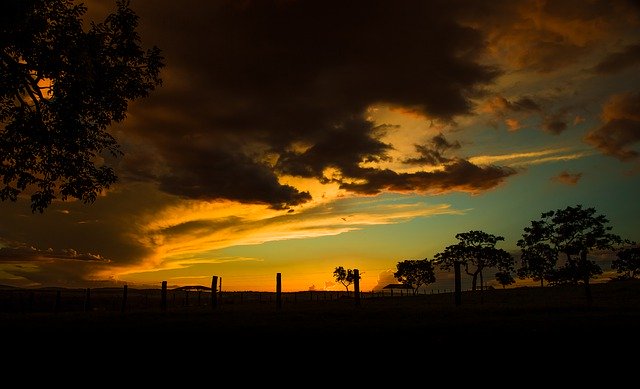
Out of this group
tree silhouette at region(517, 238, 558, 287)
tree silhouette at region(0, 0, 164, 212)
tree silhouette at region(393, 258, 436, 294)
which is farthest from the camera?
tree silhouette at region(393, 258, 436, 294)

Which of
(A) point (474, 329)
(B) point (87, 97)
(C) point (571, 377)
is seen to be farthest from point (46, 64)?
(C) point (571, 377)

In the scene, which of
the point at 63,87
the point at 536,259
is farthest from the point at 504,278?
the point at 63,87

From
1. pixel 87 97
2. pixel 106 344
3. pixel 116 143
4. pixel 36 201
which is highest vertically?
pixel 87 97

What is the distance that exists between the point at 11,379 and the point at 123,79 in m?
14.3

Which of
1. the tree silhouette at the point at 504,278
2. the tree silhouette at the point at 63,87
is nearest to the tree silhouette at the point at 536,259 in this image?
the tree silhouette at the point at 504,278

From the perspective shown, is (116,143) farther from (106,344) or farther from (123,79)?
(106,344)

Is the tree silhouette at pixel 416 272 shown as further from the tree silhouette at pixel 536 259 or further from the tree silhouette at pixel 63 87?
the tree silhouette at pixel 63 87

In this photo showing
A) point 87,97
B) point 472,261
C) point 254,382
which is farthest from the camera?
point 472,261

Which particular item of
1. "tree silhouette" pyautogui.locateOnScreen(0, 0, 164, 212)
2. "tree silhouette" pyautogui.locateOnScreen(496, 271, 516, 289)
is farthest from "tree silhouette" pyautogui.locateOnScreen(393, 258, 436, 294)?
"tree silhouette" pyautogui.locateOnScreen(0, 0, 164, 212)

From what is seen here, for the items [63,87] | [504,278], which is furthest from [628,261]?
[63,87]

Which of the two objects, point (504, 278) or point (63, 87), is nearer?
point (63, 87)

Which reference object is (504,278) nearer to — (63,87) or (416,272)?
(416,272)

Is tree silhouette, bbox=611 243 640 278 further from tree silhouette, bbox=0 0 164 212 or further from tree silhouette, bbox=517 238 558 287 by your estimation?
tree silhouette, bbox=0 0 164 212

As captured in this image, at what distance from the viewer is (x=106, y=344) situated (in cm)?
1011
